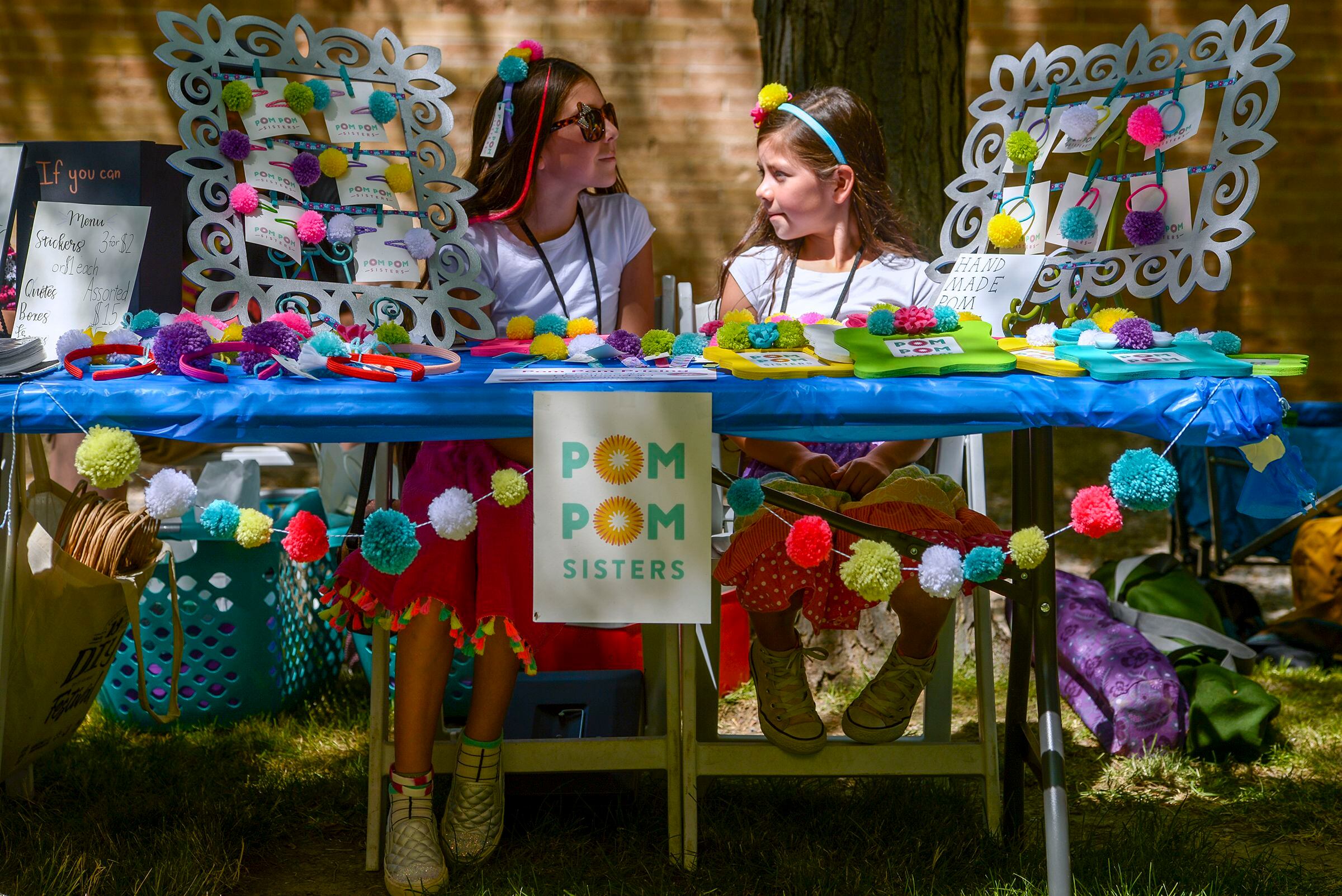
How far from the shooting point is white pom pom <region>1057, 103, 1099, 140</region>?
1962mm

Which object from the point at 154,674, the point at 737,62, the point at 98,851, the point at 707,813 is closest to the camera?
the point at 98,851

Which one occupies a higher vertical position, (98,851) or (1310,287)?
(1310,287)

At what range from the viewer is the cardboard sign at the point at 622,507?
1541mm

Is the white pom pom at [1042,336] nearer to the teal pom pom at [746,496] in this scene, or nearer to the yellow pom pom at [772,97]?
the teal pom pom at [746,496]

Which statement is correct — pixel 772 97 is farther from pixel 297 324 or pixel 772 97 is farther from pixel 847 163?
pixel 297 324

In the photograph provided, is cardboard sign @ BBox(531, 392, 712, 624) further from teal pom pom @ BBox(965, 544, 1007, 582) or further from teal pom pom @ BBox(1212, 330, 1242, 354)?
teal pom pom @ BBox(1212, 330, 1242, 354)

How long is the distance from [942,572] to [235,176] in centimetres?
122

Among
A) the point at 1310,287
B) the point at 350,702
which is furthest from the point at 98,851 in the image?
the point at 1310,287

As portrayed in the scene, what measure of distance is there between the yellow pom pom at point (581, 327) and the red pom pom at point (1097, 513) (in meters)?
0.82

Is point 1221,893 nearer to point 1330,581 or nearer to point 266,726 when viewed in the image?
point 1330,581

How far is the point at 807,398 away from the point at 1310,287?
14.0 feet

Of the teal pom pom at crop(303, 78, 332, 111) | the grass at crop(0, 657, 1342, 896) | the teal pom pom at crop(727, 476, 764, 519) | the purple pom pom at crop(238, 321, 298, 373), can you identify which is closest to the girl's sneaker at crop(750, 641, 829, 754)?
the grass at crop(0, 657, 1342, 896)

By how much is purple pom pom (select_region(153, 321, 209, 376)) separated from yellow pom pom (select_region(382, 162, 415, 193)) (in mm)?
395

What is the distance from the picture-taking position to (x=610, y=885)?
1.90 metres
